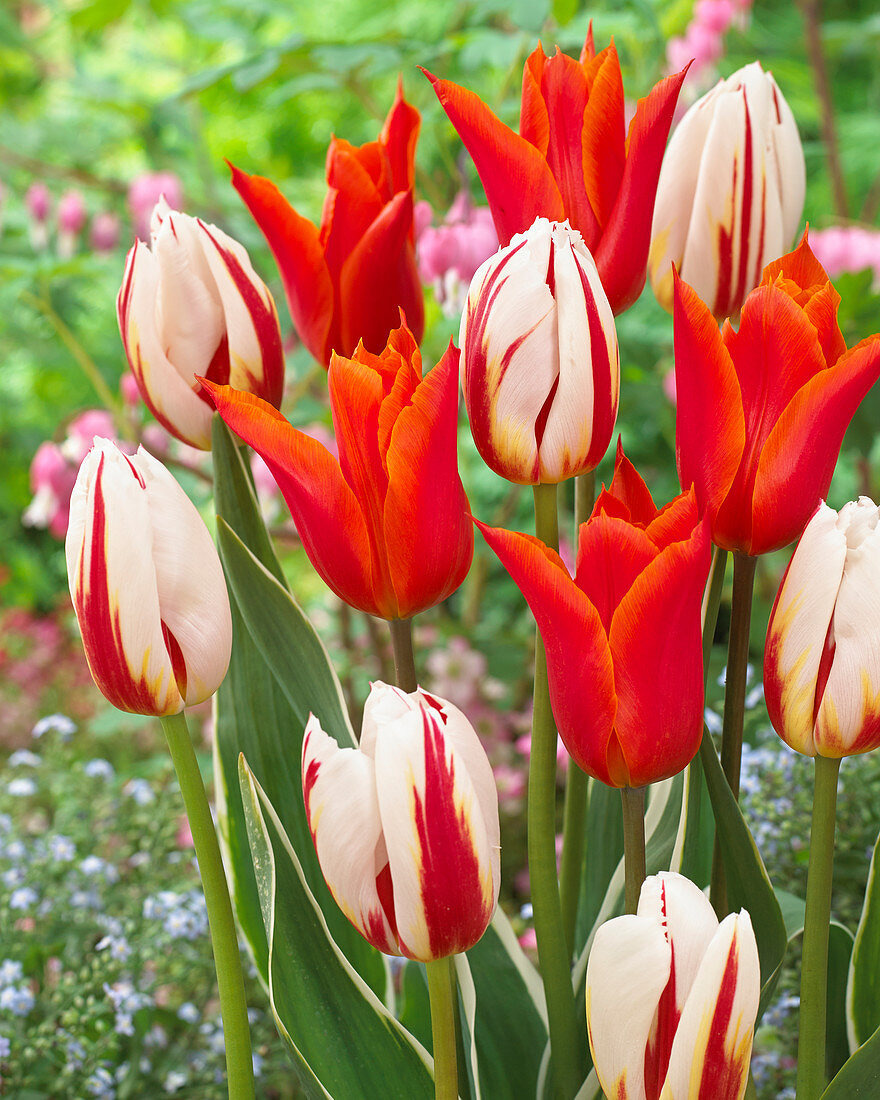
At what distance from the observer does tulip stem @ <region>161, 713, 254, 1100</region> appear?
38 centimetres

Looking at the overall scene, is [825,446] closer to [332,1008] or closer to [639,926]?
[639,926]

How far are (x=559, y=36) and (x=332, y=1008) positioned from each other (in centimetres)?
89

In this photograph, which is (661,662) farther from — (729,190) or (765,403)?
(729,190)

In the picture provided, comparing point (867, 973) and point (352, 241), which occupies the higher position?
point (352, 241)

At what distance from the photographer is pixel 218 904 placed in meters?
0.39

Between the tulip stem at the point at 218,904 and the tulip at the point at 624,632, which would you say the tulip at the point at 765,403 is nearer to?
the tulip at the point at 624,632

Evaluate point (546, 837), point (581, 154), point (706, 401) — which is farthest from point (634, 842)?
point (581, 154)

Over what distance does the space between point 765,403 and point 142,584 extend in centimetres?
21

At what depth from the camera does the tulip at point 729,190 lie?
43 centimetres

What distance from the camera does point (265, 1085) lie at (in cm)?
70

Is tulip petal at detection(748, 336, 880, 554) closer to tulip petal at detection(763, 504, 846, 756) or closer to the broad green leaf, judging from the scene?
tulip petal at detection(763, 504, 846, 756)

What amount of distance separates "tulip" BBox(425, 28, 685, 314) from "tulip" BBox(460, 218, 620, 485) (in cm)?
4

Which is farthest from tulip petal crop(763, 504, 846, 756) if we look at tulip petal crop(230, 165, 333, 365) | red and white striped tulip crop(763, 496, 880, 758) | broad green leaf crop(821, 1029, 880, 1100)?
tulip petal crop(230, 165, 333, 365)

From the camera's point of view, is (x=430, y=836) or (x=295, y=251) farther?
(x=295, y=251)
